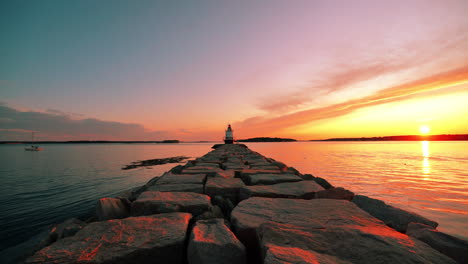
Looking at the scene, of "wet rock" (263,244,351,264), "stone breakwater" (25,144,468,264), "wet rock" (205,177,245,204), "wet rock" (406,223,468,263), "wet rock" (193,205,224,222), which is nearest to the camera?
"wet rock" (263,244,351,264)

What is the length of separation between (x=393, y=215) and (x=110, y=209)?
3.41 meters

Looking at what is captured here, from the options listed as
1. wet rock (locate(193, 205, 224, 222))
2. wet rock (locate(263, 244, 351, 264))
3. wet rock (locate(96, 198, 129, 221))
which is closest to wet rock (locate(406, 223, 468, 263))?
wet rock (locate(263, 244, 351, 264))

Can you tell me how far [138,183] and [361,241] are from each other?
933 centimetres

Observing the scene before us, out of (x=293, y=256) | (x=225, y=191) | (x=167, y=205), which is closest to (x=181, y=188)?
(x=225, y=191)

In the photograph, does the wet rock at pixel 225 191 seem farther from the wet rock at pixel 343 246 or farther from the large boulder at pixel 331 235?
the wet rock at pixel 343 246

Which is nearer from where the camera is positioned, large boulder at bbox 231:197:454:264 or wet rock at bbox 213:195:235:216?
large boulder at bbox 231:197:454:264

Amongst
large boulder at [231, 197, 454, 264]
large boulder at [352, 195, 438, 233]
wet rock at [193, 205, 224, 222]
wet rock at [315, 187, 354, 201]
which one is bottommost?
large boulder at [352, 195, 438, 233]

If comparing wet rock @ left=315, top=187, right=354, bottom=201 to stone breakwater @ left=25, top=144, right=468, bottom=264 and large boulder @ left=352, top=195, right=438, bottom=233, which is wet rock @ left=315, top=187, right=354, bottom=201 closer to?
large boulder @ left=352, top=195, right=438, bottom=233

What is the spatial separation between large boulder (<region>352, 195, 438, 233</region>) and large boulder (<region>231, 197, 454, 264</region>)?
692mm

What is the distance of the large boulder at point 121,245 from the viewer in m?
1.20

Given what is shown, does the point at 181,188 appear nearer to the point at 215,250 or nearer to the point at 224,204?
the point at 224,204

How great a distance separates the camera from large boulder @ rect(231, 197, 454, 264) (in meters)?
1.09

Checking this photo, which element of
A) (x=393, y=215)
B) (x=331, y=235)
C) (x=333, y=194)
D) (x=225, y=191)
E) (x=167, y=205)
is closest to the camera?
(x=331, y=235)

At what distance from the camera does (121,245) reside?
1316 millimetres
